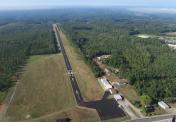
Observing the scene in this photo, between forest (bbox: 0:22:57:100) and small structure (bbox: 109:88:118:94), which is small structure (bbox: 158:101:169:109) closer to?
small structure (bbox: 109:88:118:94)

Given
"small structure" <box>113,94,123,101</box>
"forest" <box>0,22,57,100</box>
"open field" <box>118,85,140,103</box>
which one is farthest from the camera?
"forest" <box>0,22,57,100</box>

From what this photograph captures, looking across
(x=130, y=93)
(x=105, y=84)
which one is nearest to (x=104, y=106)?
(x=130, y=93)

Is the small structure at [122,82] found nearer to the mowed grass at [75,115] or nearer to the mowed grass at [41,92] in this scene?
the mowed grass at [41,92]

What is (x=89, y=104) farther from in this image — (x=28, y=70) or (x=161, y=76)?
(x=28, y=70)

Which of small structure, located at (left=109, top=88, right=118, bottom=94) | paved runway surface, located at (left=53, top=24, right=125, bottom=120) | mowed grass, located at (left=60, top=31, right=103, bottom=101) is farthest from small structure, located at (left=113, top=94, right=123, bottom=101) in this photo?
mowed grass, located at (left=60, top=31, right=103, bottom=101)

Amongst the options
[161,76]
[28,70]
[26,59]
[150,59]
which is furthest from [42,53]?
[161,76]

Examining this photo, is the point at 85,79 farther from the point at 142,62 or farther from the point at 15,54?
the point at 15,54
